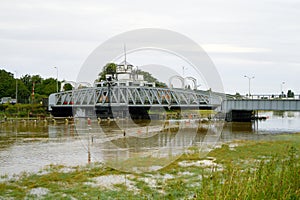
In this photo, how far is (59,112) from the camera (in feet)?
293

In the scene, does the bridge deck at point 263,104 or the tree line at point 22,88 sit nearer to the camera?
the bridge deck at point 263,104

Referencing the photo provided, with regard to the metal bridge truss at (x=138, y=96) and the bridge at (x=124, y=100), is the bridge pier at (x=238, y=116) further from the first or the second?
the metal bridge truss at (x=138, y=96)

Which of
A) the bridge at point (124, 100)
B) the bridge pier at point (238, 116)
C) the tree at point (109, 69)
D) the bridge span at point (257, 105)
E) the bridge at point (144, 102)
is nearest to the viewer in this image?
the bridge span at point (257, 105)

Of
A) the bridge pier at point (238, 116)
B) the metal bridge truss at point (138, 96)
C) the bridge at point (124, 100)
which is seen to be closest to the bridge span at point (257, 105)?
the bridge pier at point (238, 116)

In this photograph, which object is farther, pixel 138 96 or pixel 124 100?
pixel 138 96

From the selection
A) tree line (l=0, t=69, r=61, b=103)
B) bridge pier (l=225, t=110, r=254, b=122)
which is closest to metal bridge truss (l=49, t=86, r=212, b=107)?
bridge pier (l=225, t=110, r=254, b=122)

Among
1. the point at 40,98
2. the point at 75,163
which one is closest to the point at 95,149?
the point at 75,163

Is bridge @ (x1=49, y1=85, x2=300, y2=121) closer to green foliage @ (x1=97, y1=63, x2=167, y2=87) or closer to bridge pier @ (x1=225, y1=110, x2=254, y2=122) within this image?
bridge pier @ (x1=225, y1=110, x2=254, y2=122)

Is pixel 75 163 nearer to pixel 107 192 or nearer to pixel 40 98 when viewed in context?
pixel 107 192

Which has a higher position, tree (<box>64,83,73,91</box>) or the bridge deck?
tree (<box>64,83,73,91</box>)

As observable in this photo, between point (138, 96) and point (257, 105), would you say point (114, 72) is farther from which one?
point (257, 105)

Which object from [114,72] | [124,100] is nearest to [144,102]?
[124,100]

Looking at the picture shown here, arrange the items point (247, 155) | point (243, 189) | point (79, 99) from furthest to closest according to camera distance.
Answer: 1. point (79, 99)
2. point (247, 155)
3. point (243, 189)

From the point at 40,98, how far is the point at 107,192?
269 ft
